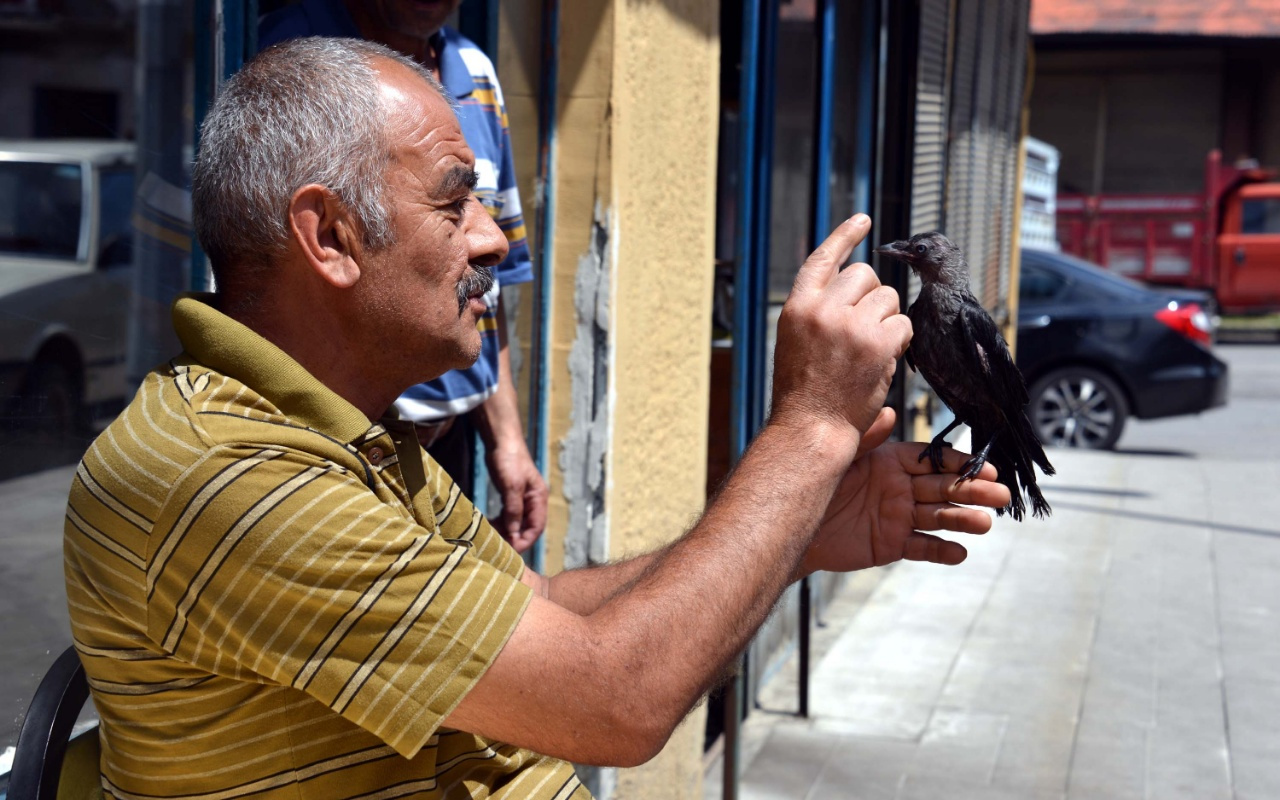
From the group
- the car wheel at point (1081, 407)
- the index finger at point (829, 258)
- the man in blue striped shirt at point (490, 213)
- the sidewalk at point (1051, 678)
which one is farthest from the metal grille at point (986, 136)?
the index finger at point (829, 258)

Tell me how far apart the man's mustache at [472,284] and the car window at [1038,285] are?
10.3m

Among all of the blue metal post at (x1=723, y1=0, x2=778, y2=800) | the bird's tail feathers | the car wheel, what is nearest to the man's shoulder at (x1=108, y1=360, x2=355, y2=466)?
the bird's tail feathers

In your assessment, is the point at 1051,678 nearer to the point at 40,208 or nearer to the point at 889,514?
the point at 889,514

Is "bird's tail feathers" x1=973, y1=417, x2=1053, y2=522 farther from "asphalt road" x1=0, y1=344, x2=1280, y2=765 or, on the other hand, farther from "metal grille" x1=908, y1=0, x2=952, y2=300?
"metal grille" x1=908, y1=0, x2=952, y2=300

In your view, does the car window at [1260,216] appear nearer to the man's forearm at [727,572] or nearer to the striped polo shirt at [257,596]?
the man's forearm at [727,572]

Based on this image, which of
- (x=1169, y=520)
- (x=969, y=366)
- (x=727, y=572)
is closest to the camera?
(x=727, y=572)

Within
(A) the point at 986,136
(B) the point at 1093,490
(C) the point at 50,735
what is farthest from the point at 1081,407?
(C) the point at 50,735

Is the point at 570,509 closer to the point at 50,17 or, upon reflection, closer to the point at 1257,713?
the point at 1257,713

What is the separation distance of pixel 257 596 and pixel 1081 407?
1042 cm

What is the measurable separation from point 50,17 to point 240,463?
5211 mm

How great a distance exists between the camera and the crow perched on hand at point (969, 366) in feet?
5.51

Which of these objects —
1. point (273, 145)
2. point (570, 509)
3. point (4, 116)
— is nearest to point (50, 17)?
point (4, 116)

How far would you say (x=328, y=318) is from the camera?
4.91 ft

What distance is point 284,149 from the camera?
142 cm
